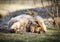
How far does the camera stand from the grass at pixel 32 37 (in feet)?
6.97

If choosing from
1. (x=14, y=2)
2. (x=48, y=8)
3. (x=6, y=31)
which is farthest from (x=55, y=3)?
(x=6, y=31)

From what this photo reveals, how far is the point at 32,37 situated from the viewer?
7.01 feet

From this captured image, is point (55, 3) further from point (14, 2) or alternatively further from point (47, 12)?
point (14, 2)

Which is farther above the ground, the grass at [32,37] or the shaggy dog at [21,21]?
the shaggy dog at [21,21]

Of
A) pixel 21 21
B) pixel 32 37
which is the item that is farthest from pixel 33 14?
pixel 32 37

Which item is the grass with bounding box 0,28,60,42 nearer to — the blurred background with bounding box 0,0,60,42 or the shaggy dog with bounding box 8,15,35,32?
the blurred background with bounding box 0,0,60,42

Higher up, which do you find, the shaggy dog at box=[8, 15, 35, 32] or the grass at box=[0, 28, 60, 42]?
the shaggy dog at box=[8, 15, 35, 32]

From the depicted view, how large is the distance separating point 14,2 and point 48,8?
1.74 ft

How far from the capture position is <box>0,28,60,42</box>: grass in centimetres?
212

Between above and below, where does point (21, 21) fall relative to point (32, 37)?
above

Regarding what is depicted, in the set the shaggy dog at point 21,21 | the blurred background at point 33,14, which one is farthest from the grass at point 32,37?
the shaggy dog at point 21,21

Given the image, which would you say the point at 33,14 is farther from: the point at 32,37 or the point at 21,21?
the point at 32,37

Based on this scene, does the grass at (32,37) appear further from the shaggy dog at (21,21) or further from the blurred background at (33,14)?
the shaggy dog at (21,21)

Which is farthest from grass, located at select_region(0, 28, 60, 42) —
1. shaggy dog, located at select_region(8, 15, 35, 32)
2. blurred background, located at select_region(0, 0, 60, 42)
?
shaggy dog, located at select_region(8, 15, 35, 32)
